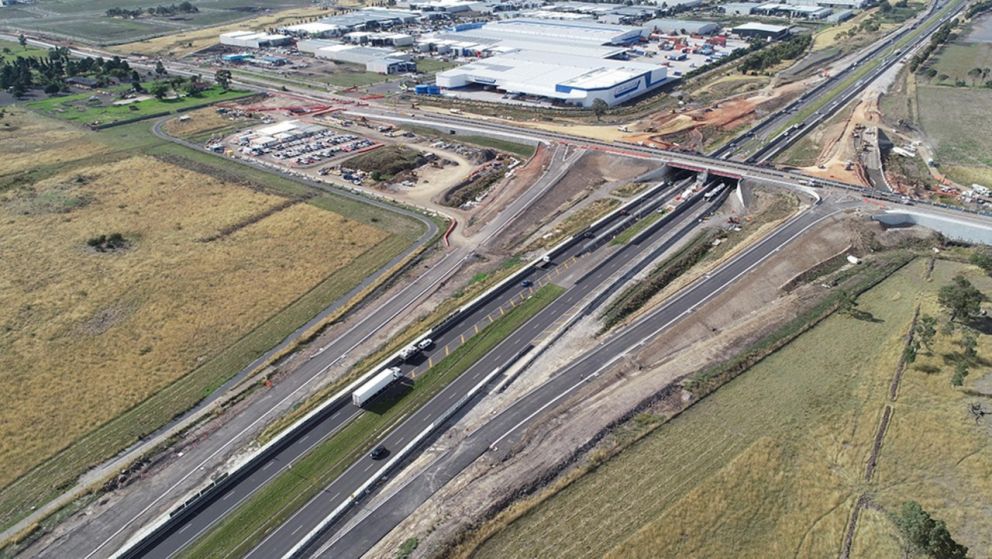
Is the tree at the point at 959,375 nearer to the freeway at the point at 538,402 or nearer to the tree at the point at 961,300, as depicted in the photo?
the tree at the point at 961,300

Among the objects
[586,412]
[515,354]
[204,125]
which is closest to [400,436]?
[515,354]

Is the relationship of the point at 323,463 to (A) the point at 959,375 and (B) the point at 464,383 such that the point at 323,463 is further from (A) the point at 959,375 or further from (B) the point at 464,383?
(A) the point at 959,375

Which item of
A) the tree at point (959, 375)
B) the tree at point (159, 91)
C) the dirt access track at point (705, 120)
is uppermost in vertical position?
the tree at point (159, 91)

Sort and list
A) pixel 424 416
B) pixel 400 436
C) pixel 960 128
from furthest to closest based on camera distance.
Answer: pixel 960 128, pixel 424 416, pixel 400 436

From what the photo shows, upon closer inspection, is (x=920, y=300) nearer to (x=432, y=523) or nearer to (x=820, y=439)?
(x=820, y=439)

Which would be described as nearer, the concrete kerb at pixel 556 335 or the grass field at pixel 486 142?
the concrete kerb at pixel 556 335

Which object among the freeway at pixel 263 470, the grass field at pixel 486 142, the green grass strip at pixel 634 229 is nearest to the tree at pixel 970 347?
the green grass strip at pixel 634 229
